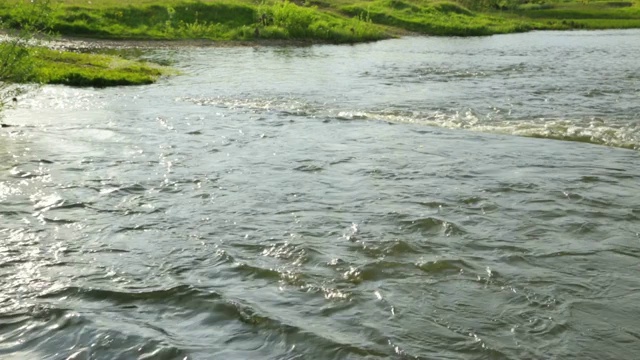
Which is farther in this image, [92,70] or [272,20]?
[272,20]

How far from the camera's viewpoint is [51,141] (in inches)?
741

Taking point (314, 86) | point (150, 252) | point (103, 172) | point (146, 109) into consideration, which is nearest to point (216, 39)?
point (314, 86)

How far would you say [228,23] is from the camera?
57.6 meters

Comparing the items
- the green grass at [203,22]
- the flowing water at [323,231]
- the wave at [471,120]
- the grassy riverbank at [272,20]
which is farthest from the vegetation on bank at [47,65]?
the green grass at [203,22]

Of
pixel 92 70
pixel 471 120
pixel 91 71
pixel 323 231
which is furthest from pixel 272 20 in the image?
pixel 323 231

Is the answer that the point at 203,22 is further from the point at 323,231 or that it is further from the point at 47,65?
the point at 323,231

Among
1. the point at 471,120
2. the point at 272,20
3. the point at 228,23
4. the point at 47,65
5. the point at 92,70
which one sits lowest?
the point at 92,70

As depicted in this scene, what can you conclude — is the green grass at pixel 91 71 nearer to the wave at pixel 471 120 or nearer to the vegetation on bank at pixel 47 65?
the vegetation on bank at pixel 47 65

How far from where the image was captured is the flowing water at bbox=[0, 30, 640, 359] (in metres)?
8.07

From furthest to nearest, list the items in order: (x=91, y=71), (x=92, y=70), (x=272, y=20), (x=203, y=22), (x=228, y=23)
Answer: (x=272, y=20) → (x=228, y=23) → (x=203, y=22) → (x=92, y=70) → (x=91, y=71)

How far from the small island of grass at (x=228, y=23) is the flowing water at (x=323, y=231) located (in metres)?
5.60

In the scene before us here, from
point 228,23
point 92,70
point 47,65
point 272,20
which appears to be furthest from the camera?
point 272,20

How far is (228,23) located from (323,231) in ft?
159

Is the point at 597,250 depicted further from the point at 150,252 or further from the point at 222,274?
the point at 150,252
